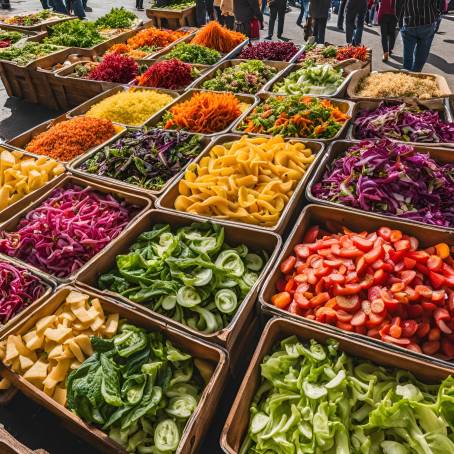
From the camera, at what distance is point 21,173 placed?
3221 mm

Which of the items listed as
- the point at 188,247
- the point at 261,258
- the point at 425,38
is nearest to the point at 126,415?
the point at 188,247

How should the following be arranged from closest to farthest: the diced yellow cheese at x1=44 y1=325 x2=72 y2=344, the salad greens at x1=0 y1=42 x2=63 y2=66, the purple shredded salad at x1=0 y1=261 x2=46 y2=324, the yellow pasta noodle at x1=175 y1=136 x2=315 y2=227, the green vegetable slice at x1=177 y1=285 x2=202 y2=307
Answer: the diced yellow cheese at x1=44 y1=325 x2=72 y2=344 < the green vegetable slice at x1=177 y1=285 x2=202 y2=307 < the purple shredded salad at x1=0 y1=261 x2=46 y2=324 < the yellow pasta noodle at x1=175 y1=136 x2=315 y2=227 < the salad greens at x1=0 y1=42 x2=63 y2=66

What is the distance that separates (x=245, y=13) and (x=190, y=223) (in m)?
5.86

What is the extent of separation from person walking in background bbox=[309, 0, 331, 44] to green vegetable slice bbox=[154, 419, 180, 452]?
771cm

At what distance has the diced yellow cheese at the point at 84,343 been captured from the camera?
6.35ft

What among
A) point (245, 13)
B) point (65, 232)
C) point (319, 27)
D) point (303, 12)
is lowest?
point (303, 12)

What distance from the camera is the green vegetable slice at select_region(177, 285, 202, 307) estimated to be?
6.92ft

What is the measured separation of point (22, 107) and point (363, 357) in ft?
18.9

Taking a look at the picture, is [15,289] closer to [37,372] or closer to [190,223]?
[37,372]

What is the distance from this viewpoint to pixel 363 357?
1.89 m

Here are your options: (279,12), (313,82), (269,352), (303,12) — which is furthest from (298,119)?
(303,12)

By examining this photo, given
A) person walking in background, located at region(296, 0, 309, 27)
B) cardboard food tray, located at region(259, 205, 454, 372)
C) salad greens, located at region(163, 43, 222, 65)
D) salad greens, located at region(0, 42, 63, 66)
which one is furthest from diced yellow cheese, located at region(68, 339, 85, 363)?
person walking in background, located at region(296, 0, 309, 27)

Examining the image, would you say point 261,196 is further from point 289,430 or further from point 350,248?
point 289,430

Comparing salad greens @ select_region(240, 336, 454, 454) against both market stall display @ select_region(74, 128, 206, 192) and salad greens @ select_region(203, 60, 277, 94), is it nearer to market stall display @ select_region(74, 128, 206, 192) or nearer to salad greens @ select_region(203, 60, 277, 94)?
market stall display @ select_region(74, 128, 206, 192)
